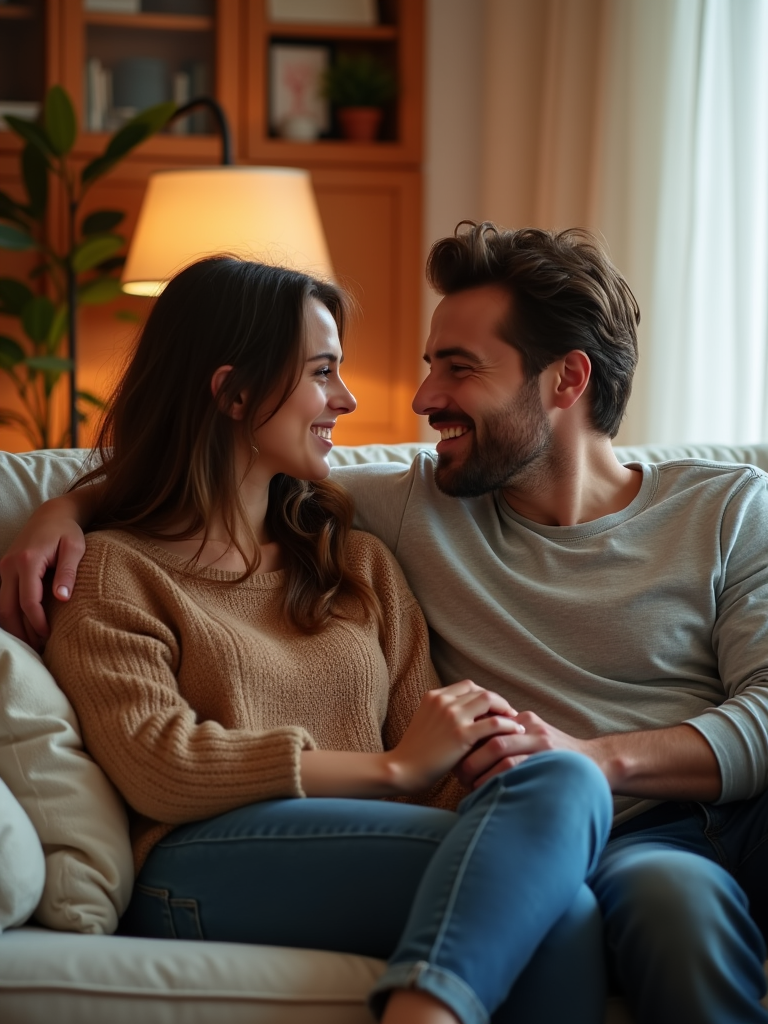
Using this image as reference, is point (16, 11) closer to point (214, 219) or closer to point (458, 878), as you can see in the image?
point (214, 219)

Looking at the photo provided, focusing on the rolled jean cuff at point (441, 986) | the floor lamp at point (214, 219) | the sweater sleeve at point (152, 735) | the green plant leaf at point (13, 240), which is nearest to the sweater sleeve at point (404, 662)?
the sweater sleeve at point (152, 735)

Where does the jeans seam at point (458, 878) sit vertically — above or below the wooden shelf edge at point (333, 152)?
below

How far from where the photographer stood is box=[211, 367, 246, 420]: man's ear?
1.63 meters

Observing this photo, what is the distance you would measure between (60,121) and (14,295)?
0.55m

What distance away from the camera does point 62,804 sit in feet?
4.44

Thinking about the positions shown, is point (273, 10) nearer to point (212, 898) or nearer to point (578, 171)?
point (578, 171)

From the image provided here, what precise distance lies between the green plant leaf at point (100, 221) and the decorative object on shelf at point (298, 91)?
703 millimetres

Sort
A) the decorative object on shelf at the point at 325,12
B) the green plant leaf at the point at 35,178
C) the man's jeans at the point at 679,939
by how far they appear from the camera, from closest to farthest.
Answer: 1. the man's jeans at the point at 679,939
2. the green plant leaf at the point at 35,178
3. the decorative object on shelf at the point at 325,12

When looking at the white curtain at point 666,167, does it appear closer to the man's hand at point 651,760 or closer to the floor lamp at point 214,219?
the floor lamp at point 214,219

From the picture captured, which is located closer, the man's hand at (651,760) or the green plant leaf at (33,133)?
the man's hand at (651,760)

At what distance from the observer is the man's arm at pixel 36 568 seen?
149 cm

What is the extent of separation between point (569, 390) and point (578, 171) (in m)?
1.90

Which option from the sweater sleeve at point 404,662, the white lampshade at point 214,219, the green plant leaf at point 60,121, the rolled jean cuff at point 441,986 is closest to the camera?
the rolled jean cuff at point 441,986

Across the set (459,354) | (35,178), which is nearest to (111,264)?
(35,178)
